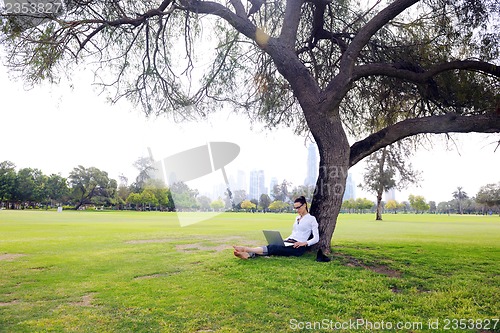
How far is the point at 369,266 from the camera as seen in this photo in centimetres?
679

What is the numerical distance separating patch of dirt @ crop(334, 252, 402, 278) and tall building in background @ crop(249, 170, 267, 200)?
80.4m

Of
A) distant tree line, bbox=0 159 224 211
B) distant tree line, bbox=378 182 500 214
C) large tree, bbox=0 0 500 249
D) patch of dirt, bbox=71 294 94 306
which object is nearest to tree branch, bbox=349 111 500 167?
large tree, bbox=0 0 500 249

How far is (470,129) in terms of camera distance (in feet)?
24.3

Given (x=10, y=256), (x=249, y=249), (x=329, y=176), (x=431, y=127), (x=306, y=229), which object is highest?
(x=431, y=127)

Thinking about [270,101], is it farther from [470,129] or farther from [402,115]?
[470,129]

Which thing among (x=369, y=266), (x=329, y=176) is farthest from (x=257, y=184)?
(x=369, y=266)

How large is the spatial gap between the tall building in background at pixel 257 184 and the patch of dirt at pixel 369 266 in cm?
8037

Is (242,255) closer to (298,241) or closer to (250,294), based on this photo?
(298,241)

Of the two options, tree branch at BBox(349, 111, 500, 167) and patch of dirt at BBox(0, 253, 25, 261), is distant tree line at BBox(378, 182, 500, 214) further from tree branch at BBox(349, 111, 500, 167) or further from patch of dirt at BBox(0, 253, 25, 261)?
patch of dirt at BBox(0, 253, 25, 261)

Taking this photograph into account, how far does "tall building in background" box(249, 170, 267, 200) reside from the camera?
90.2m

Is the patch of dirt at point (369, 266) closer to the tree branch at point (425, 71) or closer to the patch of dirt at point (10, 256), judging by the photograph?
the tree branch at point (425, 71)

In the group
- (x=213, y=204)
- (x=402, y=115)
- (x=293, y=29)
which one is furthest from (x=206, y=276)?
(x=213, y=204)

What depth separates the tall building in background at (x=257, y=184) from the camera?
90.2m

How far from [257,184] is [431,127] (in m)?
86.0
